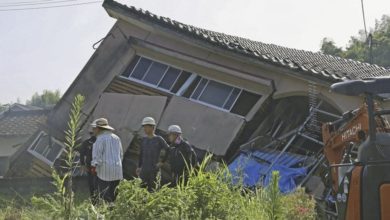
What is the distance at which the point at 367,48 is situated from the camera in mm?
30062

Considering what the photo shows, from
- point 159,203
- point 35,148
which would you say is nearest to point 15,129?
point 35,148

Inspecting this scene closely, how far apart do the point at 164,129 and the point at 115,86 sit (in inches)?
86.3

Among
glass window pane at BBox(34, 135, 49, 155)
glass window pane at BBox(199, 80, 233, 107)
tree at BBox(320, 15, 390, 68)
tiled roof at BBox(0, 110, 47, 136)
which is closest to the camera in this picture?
glass window pane at BBox(199, 80, 233, 107)

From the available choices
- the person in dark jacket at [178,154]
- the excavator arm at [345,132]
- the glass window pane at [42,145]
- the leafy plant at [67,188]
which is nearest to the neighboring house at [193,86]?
the glass window pane at [42,145]

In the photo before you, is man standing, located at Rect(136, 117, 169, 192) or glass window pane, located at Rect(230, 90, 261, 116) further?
glass window pane, located at Rect(230, 90, 261, 116)

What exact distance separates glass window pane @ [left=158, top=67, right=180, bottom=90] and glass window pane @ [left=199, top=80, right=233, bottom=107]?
3.06 feet

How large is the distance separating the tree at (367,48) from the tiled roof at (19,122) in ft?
73.7

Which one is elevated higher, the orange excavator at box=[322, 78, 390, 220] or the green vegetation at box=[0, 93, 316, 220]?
the orange excavator at box=[322, 78, 390, 220]

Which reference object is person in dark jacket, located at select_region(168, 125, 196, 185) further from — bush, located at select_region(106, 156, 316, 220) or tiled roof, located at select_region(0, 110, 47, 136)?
tiled roof, located at select_region(0, 110, 47, 136)

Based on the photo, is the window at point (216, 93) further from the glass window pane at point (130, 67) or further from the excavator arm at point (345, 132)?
the excavator arm at point (345, 132)

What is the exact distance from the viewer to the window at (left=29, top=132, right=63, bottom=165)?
14211mm

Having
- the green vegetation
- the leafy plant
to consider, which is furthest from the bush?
the leafy plant

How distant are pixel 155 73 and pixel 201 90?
4.80 feet

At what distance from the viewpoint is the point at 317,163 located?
29.7 ft
